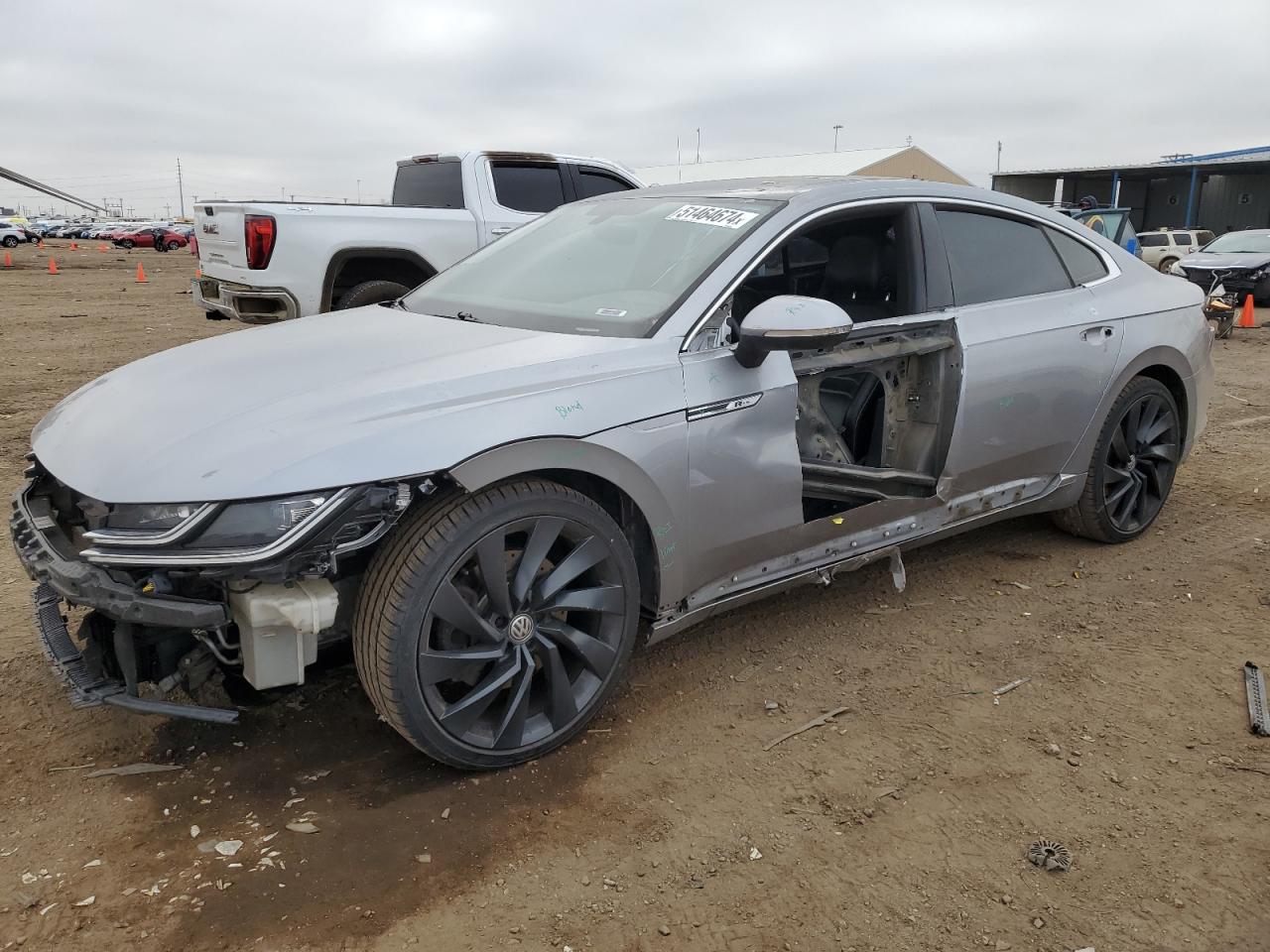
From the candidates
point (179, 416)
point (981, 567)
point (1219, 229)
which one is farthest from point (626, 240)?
point (1219, 229)

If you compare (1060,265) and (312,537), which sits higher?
(1060,265)

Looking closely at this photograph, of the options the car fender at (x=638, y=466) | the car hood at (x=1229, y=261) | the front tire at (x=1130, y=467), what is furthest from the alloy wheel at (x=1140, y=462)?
the car hood at (x=1229, y=261)

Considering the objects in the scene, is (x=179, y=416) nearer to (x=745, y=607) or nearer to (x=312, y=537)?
(x=312, y=537)

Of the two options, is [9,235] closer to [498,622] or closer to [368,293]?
[368,293]

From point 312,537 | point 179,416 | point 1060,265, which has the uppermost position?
point 1060,265

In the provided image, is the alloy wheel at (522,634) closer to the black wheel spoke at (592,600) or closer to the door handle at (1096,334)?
the black wheel spoke at (592,600)

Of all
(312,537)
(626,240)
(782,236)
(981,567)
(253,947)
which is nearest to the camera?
(253,947)

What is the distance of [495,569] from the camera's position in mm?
2607

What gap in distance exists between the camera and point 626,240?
3.57 metres

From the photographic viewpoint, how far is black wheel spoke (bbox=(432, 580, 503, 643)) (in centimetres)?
252

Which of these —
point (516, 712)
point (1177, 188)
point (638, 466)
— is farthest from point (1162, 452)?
point (1177, 188)

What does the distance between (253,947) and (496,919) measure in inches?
20.9

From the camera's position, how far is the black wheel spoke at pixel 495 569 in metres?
2.58

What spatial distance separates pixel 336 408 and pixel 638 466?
857mm
